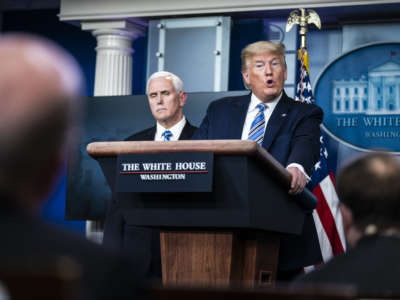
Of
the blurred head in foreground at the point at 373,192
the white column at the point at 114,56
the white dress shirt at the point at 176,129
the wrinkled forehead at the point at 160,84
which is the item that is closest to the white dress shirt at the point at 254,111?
the wrinkled forehead at the point at 160,84

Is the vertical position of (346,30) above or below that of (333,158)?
above

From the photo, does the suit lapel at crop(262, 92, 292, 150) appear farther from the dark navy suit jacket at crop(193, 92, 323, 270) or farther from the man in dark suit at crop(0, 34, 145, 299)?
the man in dark suit at crop(0, 34, 145, 299)

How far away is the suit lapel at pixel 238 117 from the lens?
3406mm

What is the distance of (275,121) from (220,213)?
1.07 metres

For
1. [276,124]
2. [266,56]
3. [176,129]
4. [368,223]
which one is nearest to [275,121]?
[276,124]

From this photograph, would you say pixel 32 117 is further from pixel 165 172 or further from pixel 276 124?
pixel 276 124

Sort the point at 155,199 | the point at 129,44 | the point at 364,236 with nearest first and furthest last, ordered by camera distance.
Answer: the point at 364,236 → the point at 155,199 → the point at 129,44

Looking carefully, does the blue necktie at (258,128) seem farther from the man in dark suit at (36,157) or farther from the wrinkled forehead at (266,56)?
the man in dark suit at (36,157)

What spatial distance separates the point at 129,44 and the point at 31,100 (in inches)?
267


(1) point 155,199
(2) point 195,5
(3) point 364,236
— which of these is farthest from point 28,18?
(3) point 364,236

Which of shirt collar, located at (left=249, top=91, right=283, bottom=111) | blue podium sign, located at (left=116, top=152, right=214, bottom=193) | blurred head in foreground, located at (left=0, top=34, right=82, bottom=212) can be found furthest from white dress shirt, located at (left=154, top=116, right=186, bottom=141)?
blurred head in foreground, located at (left=0, top=34, right=82, bottom=212)

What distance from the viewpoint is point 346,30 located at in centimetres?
709

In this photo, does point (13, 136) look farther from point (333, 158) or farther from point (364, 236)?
point (333, 158)

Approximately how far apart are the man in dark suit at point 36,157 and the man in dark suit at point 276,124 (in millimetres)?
2157
